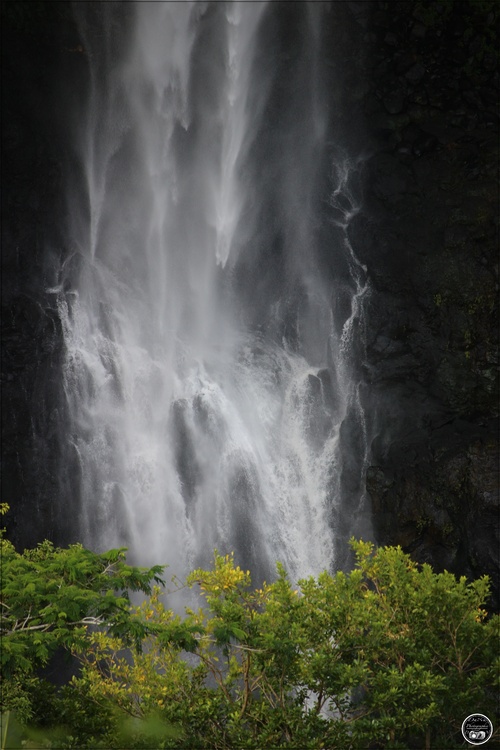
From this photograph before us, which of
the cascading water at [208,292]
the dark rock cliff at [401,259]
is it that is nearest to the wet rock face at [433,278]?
the dark rock cliff at [401,259]

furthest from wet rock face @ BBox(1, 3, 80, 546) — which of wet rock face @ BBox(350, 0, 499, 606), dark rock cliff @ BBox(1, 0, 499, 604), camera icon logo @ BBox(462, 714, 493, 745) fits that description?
camera icon logo @ BBox(462, 714, 493, 745)

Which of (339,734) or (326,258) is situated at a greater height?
(326,258)

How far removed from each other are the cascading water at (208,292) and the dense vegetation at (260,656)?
964 cm

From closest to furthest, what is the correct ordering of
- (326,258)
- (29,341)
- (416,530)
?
(416,530)
(29,341)
(326,258)

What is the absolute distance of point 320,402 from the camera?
22.3m

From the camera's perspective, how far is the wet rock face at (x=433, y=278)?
64.8 feet

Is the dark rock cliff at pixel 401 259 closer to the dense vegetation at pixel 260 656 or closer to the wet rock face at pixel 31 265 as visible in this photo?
the wet rock face at pixel 31 265

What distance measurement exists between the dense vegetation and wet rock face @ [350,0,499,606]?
8.59m

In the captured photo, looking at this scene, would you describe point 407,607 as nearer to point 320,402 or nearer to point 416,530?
point 416,530

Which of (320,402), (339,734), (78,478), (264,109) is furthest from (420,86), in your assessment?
(339,734)

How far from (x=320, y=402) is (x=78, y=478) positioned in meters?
6.65

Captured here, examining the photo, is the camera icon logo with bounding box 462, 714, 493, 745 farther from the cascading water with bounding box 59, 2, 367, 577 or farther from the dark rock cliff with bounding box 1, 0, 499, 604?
the cascading water with bounding box 59, 2, 367, 577

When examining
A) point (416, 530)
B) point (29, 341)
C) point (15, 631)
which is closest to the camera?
point (15, 631)

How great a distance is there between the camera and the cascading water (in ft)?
69.7
